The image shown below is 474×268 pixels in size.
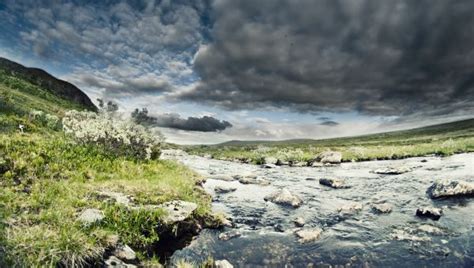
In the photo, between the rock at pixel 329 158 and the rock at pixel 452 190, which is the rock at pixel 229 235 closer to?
the rock at pixel 452 190

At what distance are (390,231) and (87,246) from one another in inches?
507

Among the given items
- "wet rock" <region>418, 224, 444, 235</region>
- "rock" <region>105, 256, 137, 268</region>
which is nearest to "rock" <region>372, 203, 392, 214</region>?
"wet rock" <region>418, 224, 444, 235</region>

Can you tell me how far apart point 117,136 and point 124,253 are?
15.2 metres

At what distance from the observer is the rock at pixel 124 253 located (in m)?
9.41

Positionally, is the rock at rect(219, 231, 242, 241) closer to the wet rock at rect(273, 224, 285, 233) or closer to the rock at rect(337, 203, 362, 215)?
the wet rock at rect(273, 224, 285, 233)

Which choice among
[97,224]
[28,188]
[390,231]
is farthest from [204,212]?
[390,231]

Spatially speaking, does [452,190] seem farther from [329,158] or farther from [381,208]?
[329,158]

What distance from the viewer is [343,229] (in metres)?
15.5

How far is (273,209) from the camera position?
19.4m

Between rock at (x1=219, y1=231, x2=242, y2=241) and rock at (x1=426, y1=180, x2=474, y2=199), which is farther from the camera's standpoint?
rock at (x1=426, y1=180, x2=474, y2=199)

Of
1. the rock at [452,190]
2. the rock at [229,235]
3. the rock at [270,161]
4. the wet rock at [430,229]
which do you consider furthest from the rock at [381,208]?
the rock at [270,161]

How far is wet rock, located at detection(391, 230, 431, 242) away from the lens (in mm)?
13609

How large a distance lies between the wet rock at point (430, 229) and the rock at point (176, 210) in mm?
10571

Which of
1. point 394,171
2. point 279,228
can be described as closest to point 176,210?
point 279,228
